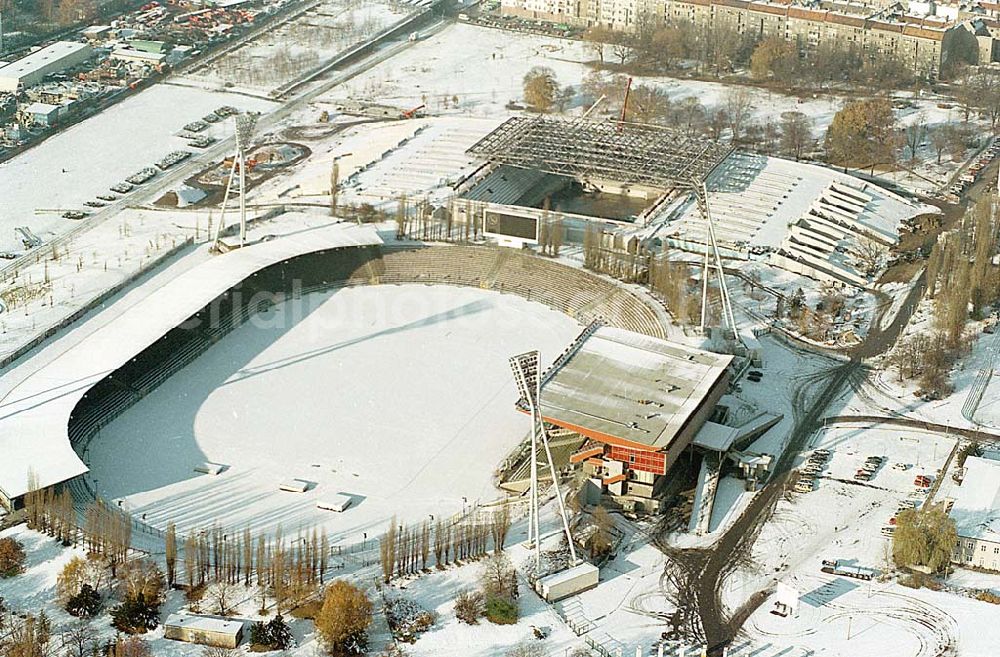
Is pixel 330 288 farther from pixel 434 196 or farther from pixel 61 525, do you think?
pixel 61 525

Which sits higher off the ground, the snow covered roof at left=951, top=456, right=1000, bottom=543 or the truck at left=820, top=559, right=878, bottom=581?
the snow covered roof at left=951, top=456, right=1000, bottom=543

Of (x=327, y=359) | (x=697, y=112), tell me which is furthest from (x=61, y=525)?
(x=697, y=112)

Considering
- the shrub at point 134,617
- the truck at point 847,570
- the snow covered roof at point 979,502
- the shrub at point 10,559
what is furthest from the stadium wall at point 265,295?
the truck at point 847,570

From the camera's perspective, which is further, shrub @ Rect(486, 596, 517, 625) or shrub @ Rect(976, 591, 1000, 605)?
shrub @ Rect(976, 591, 1000, 605)

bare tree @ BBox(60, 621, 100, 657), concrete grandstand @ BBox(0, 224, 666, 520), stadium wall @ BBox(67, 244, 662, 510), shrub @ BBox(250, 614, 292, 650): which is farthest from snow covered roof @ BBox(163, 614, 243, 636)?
stadium wall @ BBox(67, 244, 662, 510)

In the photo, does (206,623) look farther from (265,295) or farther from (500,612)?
(265,295)

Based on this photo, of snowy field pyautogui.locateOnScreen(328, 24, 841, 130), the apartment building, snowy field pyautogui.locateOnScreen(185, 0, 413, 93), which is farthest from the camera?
the apartment building

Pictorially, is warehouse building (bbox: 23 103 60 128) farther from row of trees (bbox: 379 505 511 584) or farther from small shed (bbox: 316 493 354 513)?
row of trees (bbox: 379 505 511 584)

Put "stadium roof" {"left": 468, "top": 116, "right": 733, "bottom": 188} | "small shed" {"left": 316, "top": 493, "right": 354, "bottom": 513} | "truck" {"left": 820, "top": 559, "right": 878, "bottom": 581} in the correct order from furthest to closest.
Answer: "stadium roof" {"left": 468, "top": 116, "right": 733, "bottom": 188} → "small shed" {"left": 316, "top": 493, "right": 354, "bottom": 513} → "truck" {"left": 820, "top": 559, "right": 878, "bottom": 581}
